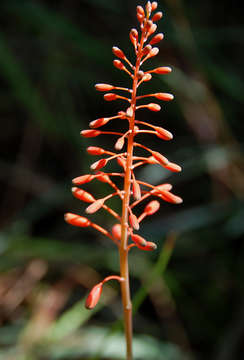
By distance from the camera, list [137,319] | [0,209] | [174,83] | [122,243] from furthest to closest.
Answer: [0,209] < [174,83] < [137,319] < [122,243]

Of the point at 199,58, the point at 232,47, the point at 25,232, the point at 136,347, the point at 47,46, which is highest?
the point at 232,47

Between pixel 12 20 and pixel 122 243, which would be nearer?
pixel 122 243

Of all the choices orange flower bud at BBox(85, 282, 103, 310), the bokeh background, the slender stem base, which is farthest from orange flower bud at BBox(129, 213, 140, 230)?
the bokeh background

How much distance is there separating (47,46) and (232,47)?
270 cm

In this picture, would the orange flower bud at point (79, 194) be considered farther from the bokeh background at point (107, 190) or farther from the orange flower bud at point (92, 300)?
the bokeh background at point (107, 190)

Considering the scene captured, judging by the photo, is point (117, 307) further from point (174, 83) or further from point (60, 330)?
point (174, 83)

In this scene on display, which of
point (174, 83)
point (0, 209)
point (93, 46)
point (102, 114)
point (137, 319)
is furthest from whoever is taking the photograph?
point (102, 114)

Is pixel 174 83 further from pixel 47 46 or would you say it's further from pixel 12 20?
pixel 12 20

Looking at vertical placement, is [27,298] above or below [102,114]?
below

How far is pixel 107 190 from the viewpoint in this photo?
13.4 feet

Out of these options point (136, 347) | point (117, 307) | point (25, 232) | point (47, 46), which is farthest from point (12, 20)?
point (136, 347)

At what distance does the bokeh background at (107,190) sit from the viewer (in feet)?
11.1

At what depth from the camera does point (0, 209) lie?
15.8ft

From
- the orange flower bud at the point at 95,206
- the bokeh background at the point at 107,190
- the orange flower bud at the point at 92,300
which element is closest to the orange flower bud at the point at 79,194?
the orange flower bud at the point at 95,206
